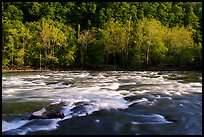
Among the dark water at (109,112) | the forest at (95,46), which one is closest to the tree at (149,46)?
the forest at (95,46)

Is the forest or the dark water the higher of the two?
the forest

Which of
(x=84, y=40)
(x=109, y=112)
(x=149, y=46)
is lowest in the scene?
(x=109, y=112)

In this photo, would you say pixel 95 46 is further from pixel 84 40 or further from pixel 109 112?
pixel 109 112

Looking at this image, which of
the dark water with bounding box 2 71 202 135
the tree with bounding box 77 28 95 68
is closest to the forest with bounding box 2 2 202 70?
the tree with bounding box 77 28 95 68

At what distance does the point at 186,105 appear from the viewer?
17.8 meters

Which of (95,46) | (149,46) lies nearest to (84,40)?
(95,46)

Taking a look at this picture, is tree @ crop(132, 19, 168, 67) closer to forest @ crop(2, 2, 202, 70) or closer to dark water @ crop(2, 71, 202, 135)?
forest @ crop(2, 2, 202, 70)

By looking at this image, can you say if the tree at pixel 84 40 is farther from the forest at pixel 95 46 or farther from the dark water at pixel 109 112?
the dark water at pixel 109 112

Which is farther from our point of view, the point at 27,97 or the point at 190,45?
the point at 190,45

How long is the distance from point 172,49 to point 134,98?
106 feet

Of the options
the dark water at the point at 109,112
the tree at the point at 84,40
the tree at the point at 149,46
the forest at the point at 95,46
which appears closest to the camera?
the dark water at the point at 109,112

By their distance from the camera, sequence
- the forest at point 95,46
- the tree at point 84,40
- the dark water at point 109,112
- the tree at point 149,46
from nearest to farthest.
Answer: the dark water at point 109,112 → the forest at point 95,46 → the tree at point 149,46 → the tree at point 84,40

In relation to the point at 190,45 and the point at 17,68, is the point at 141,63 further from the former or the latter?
the point at 17,68

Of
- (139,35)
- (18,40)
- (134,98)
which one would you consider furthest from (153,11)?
(134,98)
